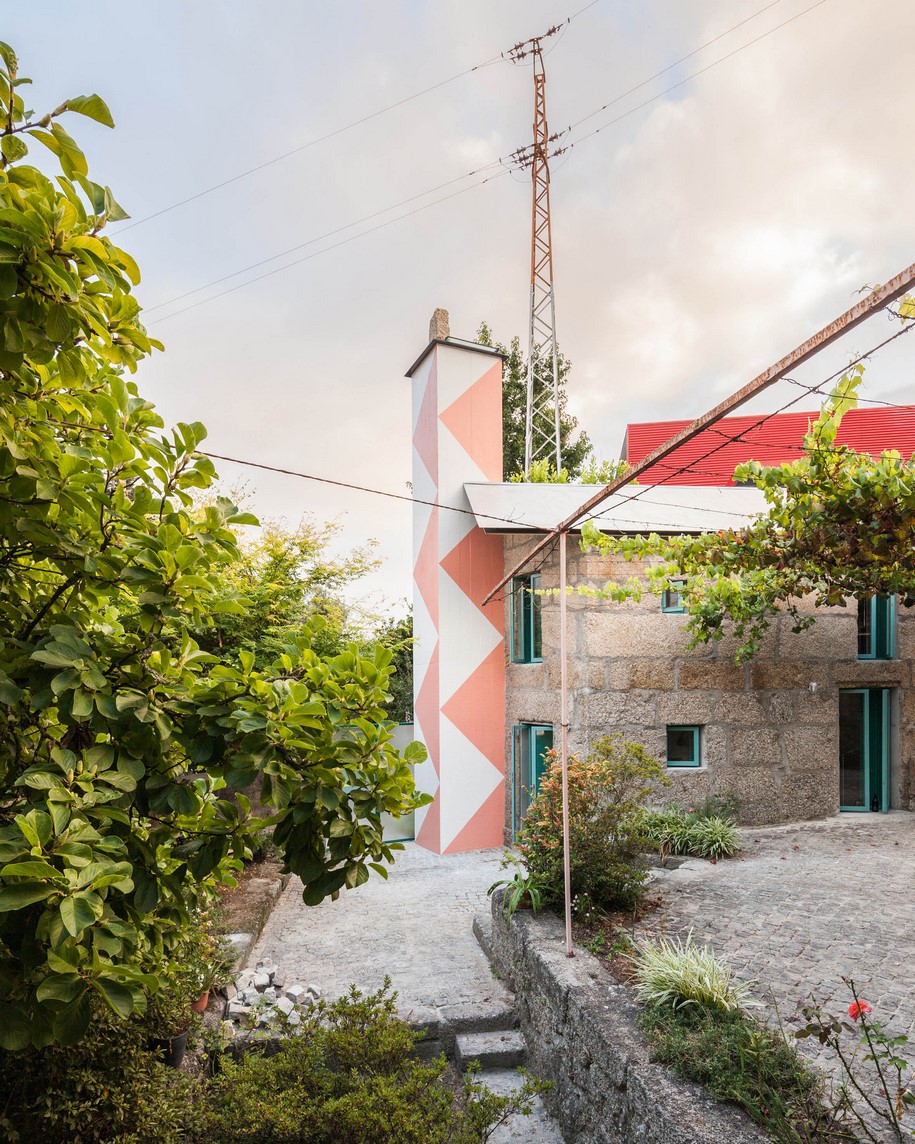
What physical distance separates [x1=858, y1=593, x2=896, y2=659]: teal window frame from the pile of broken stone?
26.2ft

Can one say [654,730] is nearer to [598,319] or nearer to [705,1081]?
[705,1081]

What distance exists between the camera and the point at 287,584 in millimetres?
10562

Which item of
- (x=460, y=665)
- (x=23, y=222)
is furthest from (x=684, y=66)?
(x=23, y=222)

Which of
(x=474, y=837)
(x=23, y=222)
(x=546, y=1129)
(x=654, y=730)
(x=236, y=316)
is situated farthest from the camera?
(x=236, y=316)

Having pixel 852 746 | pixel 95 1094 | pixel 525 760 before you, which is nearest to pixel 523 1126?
pixel 95 1094

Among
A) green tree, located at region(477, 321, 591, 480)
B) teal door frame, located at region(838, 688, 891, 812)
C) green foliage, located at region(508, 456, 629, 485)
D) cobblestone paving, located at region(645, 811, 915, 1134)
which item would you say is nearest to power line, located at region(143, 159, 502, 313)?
green foliage, located at region(508, 456, 629, 485)

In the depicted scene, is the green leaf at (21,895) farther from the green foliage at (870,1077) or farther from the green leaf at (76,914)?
the green foliage at (870,1077)

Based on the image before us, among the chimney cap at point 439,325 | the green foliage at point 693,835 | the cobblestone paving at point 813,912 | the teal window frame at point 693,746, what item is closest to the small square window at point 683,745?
the teal window frame at point 693,746

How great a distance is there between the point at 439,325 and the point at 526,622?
14.4 ft

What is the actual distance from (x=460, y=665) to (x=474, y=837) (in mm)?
2371

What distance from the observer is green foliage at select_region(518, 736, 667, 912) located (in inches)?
224

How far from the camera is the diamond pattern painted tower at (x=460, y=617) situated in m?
10.3

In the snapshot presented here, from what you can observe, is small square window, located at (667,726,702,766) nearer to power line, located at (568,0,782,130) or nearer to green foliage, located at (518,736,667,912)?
green foliage, located at (518,736,667,912)

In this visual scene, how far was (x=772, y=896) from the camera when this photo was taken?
635cm
